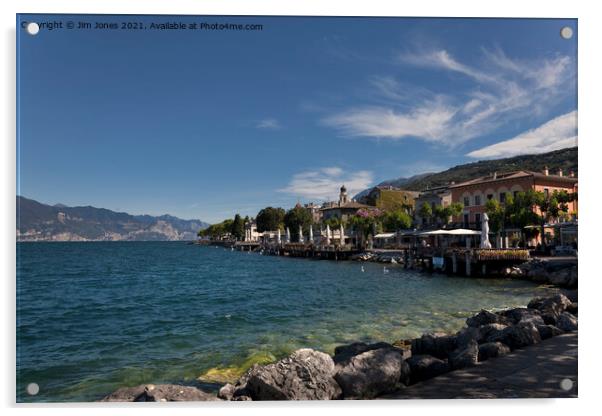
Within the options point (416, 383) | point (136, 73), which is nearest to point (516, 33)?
point (416, 383)

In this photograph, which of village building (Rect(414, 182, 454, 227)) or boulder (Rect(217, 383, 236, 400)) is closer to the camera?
boulder (Rect(217, 383, 236, 400))

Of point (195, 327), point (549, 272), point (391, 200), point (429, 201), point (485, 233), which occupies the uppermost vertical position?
point (391, 200)

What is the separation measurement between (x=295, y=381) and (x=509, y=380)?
235 cm

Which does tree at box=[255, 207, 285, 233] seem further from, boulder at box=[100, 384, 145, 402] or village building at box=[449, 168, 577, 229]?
boulder at box=[100, 384, 145, 402]

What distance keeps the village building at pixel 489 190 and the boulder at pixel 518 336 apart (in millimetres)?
14606

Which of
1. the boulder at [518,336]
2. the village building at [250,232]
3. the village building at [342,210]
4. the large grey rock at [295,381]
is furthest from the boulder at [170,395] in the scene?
the village building at [250,232]

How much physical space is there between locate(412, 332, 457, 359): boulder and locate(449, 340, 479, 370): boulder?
55 cm

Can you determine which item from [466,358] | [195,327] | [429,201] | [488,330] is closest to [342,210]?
[429,201]

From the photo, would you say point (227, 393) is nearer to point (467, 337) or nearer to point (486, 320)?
point (467, 337)

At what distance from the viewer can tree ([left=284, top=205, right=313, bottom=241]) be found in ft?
179

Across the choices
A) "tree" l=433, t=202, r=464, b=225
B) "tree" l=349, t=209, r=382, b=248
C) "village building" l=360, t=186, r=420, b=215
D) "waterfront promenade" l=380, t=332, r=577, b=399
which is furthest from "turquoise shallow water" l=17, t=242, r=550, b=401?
"tree" l=349, t=209, r=382, b=248

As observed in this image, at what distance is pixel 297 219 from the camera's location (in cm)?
5494
